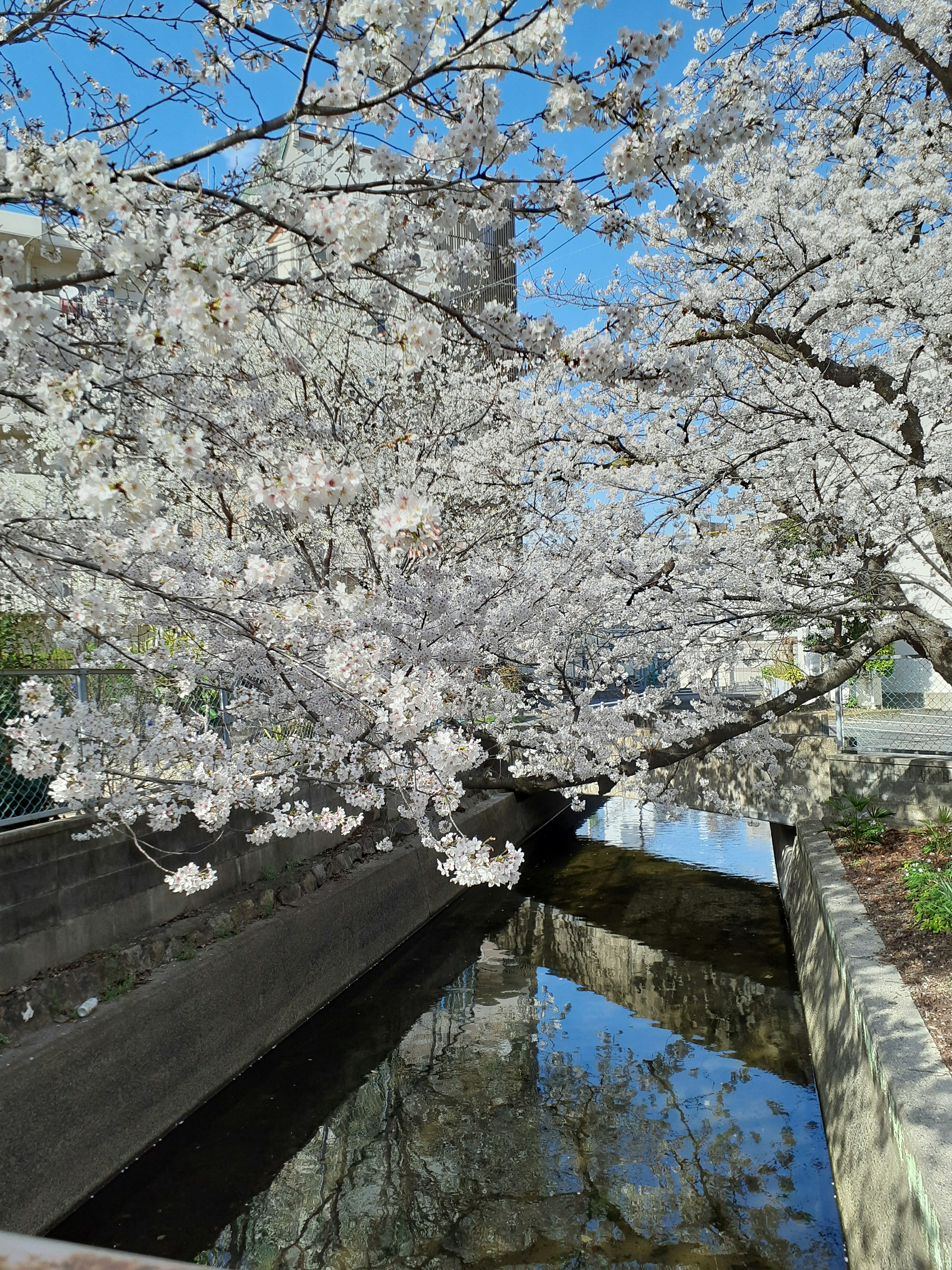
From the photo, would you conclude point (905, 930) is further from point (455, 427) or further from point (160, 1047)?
point (455, 427)

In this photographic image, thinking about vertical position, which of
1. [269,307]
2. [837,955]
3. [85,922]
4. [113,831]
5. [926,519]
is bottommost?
[837,955]

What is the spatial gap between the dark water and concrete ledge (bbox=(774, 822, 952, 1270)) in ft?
1.29

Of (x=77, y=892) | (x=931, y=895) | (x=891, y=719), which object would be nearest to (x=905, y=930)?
(x=931, y=895)

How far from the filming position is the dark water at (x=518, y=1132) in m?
4.80

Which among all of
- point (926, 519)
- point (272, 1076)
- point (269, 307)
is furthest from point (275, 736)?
point (926, 519)

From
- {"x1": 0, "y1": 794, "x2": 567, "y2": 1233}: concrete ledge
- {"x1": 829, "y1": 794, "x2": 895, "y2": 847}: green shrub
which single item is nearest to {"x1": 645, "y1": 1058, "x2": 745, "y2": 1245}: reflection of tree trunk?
{"x1": 0, "y1": 794, "x2": 567, "y2": 1233}: concrete ledge

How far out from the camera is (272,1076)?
6.77 meters

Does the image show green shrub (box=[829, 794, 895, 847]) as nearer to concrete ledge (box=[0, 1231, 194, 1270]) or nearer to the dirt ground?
the dirt ground

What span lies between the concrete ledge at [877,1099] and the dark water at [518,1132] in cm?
39

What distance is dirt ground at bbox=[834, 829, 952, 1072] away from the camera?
16.0 feet

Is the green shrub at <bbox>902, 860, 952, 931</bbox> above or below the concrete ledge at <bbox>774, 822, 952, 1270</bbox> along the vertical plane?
above

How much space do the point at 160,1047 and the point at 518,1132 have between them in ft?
8.70

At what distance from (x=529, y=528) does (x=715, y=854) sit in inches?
329

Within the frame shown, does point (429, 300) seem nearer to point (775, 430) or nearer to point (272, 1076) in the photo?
point (775, 430)
